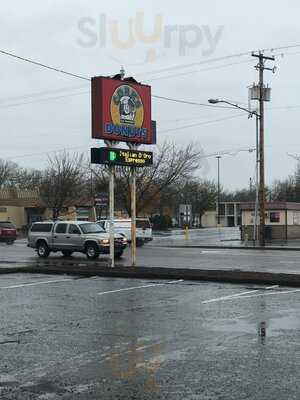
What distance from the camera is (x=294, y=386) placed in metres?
6.12

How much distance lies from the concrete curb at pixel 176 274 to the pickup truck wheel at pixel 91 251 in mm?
5906

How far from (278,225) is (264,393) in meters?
42.1

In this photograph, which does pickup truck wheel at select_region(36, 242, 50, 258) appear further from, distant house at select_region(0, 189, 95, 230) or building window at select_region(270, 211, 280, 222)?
distant house at select_region(0, 189, 95, 230)

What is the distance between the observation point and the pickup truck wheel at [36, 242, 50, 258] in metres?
29.5

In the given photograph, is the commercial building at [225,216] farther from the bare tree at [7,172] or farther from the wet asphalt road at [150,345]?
the wet asphalt road at [150,345]

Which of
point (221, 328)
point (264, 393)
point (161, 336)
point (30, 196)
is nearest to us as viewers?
point (264, 393)

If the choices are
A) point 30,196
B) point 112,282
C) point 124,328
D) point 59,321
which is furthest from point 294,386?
point 30,196

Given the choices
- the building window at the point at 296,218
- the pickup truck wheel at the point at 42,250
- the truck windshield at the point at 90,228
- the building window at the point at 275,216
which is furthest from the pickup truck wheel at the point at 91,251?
the building window at the point at 296,218

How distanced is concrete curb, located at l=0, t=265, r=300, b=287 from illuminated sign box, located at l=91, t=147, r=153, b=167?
3.52 meters

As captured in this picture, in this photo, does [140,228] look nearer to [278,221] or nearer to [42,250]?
[278,221]

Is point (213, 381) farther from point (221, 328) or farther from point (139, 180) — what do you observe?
point (139, 180)

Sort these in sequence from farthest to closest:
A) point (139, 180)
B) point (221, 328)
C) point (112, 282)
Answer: point (139, 180) < point (112, 282) < point (221, 328)

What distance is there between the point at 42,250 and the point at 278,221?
23206mm

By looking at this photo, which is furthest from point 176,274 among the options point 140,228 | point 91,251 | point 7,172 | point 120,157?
point 7,172
